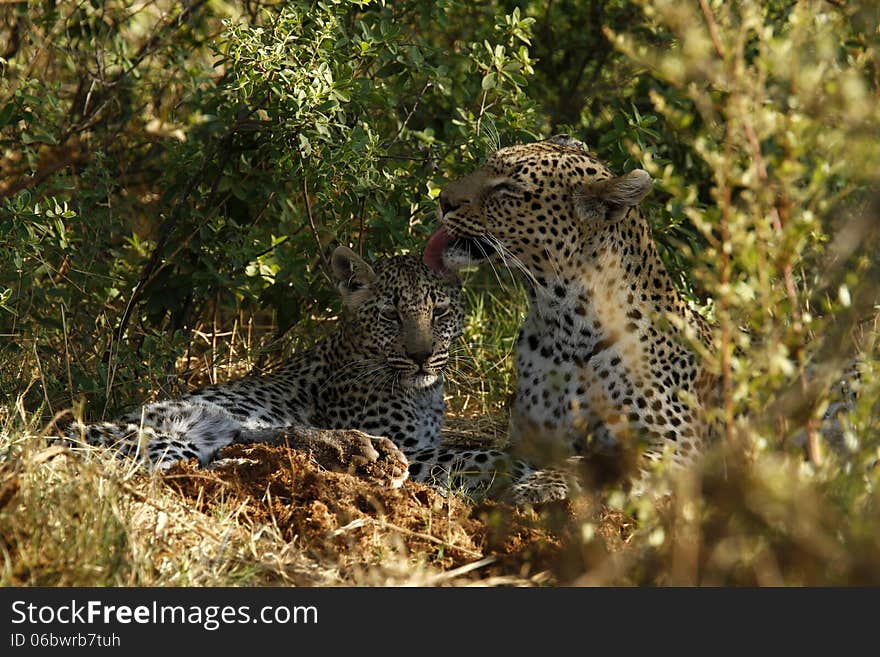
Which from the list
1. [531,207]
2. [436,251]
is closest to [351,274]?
[436,251]

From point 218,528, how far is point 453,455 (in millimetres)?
1946

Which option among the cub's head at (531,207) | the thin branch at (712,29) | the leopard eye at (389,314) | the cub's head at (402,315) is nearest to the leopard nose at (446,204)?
the cub's head at (531,207)

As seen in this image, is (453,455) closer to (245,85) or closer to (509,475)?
(509,475)

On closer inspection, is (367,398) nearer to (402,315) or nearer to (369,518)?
(402,315)

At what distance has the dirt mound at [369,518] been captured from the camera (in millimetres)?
5492

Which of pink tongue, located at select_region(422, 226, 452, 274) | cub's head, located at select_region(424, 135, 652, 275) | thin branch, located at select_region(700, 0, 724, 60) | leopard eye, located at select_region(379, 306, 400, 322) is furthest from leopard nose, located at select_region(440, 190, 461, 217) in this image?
thin branch, located at select_region(700, 0, 724, 60)

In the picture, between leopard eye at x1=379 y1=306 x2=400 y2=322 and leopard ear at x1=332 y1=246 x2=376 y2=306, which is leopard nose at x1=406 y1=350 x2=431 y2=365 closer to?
leopard eye at x1=379 y1=306 x2=400 y2=322

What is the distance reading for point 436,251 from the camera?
24.9 ft

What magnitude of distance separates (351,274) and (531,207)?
1410 millimetres

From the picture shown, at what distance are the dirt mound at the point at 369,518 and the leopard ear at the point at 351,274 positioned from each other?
1526mm

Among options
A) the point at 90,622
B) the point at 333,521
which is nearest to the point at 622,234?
the point at 333,521

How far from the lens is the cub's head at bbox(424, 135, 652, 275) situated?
22.6 ft

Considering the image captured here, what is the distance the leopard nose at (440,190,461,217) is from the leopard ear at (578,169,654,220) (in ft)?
2.29

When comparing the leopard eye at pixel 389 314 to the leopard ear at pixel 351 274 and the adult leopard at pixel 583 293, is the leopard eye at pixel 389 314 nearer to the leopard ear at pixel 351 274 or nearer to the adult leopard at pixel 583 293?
the leopard ear at pixel 351 274
